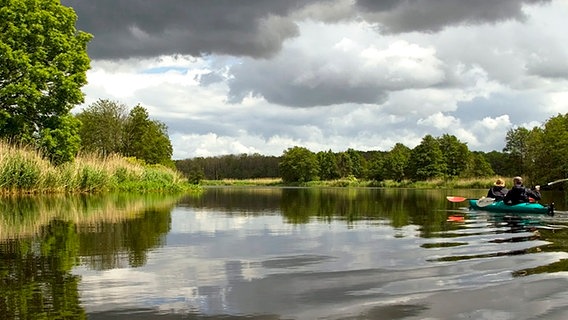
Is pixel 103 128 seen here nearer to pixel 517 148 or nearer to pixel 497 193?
pixel 497 193

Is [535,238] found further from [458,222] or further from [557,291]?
[557,291]

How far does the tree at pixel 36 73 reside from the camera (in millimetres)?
27766

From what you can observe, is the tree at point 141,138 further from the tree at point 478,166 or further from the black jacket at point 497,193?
the tree at point 478,166

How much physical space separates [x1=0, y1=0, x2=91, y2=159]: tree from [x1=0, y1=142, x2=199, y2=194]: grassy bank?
1784 millimetres

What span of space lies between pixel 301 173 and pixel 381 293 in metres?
121

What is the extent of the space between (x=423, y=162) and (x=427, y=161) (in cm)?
71

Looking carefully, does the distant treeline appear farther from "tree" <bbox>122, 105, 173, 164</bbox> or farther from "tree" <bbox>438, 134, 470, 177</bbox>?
"tree" <bbox>122, 105, 173, 164</bbox>

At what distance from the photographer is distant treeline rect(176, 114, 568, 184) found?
7044 centimetres

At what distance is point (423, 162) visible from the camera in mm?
96438

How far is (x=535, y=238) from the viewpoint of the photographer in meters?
10.4

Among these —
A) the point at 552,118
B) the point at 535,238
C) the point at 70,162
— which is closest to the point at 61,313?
the point at 535,238

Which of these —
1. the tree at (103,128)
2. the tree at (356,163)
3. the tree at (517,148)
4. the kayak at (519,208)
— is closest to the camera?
the kayak at (519,208)

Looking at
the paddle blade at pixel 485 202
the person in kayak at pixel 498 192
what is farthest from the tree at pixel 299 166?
the paddle blade at pixel 485 202

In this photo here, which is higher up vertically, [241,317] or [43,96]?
[43,96]
